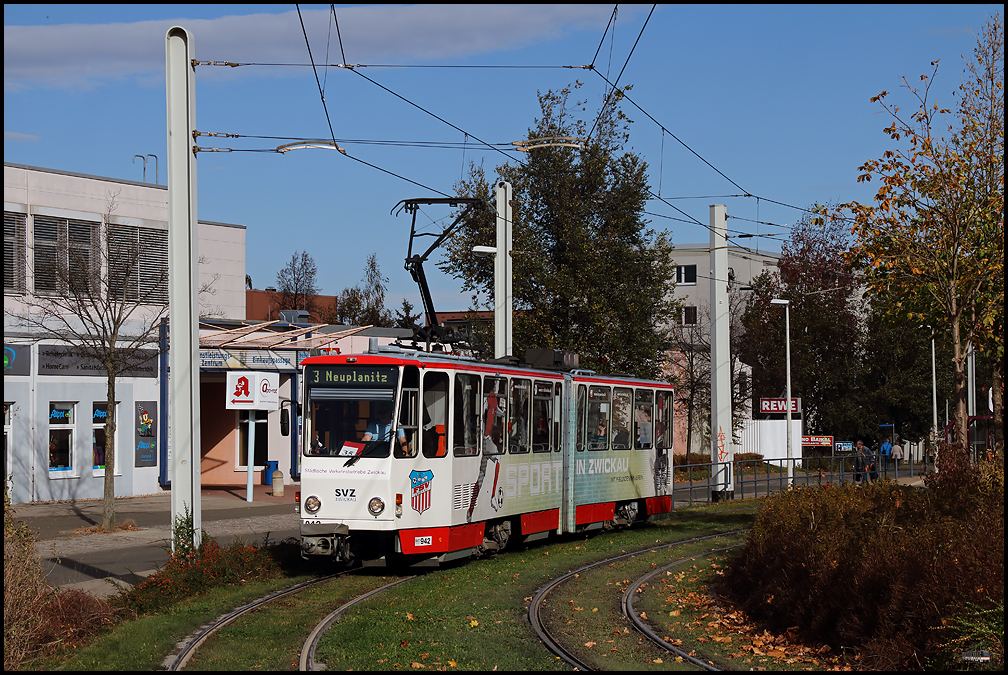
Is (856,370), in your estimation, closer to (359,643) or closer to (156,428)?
(156,428)

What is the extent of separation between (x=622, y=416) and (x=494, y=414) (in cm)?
506

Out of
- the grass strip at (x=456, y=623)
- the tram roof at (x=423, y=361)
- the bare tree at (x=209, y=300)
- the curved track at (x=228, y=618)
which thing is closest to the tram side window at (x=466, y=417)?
the tram roof at (x=423, y=361)

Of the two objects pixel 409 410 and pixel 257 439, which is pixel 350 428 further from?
pixel 257 439

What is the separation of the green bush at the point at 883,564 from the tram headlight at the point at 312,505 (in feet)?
17.6

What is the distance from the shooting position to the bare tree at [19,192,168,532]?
73.2ft

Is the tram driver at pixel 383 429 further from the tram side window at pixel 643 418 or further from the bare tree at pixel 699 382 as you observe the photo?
the bare tree at pixel 699 382

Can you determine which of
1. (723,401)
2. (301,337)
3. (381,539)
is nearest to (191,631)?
(381,539)

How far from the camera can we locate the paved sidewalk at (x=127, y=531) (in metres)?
15.8

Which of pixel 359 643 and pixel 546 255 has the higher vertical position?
pixel 546 255

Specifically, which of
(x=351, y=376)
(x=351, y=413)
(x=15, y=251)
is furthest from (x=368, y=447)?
(x=15, y=251)

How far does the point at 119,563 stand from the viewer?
16984mm

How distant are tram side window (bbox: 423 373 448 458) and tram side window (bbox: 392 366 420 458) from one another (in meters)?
0.14

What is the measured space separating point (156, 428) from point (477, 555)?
623 inches

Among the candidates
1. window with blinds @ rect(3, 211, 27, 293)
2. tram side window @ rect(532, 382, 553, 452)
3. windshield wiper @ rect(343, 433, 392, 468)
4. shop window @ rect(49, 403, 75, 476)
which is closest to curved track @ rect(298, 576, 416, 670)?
windshield wiper @ rect(343, 433, 392, 468)
